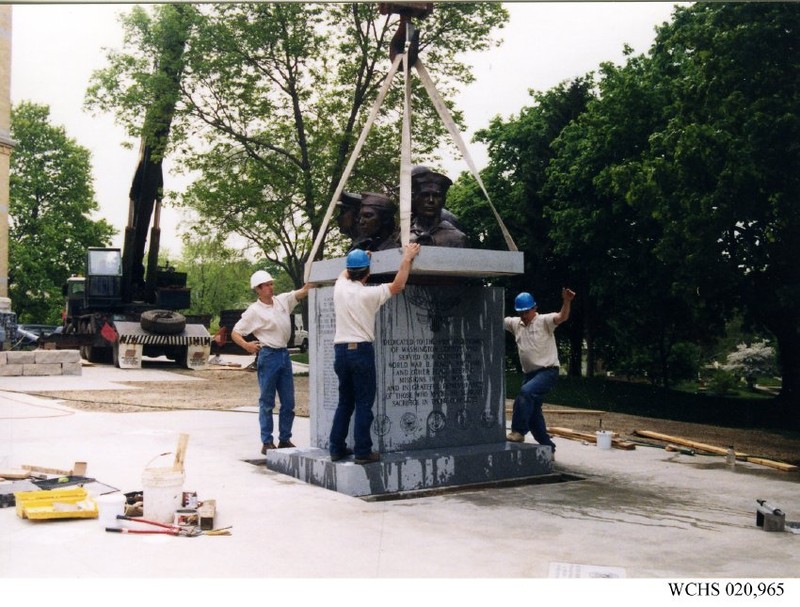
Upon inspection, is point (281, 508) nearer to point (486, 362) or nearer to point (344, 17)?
point (486, 362)

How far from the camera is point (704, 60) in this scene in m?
15.8

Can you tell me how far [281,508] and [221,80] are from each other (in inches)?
701

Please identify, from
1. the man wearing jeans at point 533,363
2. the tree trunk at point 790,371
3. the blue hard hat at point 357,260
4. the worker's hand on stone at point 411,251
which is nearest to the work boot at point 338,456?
the blue hard hat at point 357,260

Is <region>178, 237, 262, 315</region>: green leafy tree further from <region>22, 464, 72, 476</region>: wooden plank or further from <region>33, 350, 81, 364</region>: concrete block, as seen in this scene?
<region>22, 464, 72, 476</region>: wooden plank

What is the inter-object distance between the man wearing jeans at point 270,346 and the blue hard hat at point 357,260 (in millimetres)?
1628

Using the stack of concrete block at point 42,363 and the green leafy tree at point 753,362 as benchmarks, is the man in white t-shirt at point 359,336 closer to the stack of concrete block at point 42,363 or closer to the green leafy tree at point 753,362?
the stack of concrete block at point 42,363

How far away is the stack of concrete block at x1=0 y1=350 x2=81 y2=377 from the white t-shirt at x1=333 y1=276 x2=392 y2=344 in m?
13.3

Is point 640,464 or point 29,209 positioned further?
point 29,209

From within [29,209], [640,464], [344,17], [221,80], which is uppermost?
[344,17]

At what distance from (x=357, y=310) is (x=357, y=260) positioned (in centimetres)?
43

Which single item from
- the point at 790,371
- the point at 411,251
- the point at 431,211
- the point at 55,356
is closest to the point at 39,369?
the point at 55,356

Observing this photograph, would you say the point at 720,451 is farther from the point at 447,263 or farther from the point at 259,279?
the point at 259,279

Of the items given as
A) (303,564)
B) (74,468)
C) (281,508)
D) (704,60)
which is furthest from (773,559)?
(704,60)

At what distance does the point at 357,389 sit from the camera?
663 cm
